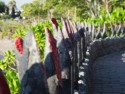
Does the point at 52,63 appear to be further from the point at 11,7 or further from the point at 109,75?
the point at 11,7

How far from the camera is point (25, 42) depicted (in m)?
2.30

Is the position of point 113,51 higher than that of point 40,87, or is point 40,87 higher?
point 40,87

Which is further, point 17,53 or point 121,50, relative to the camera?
point 121,50

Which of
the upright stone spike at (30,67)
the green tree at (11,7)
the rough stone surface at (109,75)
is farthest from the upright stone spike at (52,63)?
the green tree at (11,7)

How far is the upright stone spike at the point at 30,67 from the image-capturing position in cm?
226

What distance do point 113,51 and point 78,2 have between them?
3774cm

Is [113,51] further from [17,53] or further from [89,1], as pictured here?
[89,1]

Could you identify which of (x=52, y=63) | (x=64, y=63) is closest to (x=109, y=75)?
(x=64, y=63)

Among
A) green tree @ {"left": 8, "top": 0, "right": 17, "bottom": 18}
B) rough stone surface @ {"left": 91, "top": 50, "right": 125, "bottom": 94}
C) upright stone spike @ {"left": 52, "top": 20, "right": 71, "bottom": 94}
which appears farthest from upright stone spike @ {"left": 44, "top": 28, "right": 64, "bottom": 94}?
green tree @ {"left": 8, "top": 0, "right": 17, "bottom": 18}

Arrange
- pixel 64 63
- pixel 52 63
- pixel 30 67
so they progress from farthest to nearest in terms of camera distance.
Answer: pixel 64 63
pixel 52 63
pixel 30 67

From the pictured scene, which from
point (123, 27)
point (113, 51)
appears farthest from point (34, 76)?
point (123, 27)

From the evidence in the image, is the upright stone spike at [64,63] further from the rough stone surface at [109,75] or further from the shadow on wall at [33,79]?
the rough stone surface at [109,75]

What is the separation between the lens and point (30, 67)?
226 cm

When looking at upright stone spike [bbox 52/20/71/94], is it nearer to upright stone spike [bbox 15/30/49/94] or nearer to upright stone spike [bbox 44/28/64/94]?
upright stone spike [bbox 44/28/64/94]
